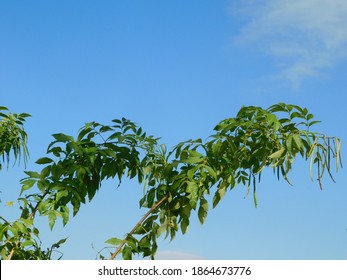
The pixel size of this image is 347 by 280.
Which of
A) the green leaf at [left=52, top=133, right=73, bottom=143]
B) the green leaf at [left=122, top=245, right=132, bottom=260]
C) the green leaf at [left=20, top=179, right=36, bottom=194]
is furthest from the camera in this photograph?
the green leaf at [left=52, top=133, right=73, bottom=143]

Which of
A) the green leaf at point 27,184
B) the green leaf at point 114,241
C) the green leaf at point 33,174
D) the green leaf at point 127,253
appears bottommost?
the green leaf at point 127,253

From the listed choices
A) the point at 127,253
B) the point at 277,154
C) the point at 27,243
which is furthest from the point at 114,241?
the point at 277,154

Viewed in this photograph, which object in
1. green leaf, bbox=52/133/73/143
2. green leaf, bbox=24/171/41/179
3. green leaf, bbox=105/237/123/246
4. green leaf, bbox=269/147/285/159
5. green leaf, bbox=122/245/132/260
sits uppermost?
green leaf, bbox=52/133/73/143

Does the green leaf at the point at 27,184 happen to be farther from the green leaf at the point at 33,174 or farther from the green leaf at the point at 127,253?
the green leaf at the point at 127,253

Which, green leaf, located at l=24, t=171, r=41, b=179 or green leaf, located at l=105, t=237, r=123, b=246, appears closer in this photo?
green leaf, located at l=105, t=237, r=123, b=246

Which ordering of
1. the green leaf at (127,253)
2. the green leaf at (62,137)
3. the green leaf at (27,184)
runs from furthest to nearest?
the green leaf at (62,137), the green leaf at (27,184), the green leaf at (127,253)

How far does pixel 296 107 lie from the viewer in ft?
11.3

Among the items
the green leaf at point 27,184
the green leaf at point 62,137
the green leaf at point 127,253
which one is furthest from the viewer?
the green leaf at point 62,137

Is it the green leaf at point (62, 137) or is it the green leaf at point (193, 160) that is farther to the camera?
the green leaf at point (62, 137)

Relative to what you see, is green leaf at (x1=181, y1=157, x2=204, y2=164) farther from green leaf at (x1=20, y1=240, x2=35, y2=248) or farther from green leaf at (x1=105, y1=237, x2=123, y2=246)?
green leaf at (x1=20, y1=240, x2=35, y2=248)

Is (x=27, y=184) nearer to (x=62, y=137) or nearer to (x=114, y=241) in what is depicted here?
(x=62, y=137)
